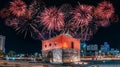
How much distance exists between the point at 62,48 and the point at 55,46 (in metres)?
4.77

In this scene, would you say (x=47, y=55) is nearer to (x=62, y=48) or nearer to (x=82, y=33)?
(x=62, y=48)

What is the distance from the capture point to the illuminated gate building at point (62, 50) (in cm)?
14438

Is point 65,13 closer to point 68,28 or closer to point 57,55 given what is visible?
point 68,28

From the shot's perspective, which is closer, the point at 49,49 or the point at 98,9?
the point at 98,9

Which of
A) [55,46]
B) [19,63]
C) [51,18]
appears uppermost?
[51,18]

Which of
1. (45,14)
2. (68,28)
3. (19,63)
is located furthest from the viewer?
(68,28)

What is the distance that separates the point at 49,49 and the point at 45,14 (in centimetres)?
2662

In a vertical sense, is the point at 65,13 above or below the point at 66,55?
above

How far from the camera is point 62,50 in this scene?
474 feet

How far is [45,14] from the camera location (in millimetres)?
128250

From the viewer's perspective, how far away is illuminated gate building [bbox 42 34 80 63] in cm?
14438

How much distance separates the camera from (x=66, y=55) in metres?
145

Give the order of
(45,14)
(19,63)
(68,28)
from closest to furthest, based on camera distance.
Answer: (19,63), (45,14), (68,28)

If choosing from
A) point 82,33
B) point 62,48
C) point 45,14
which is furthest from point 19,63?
point 82,33
